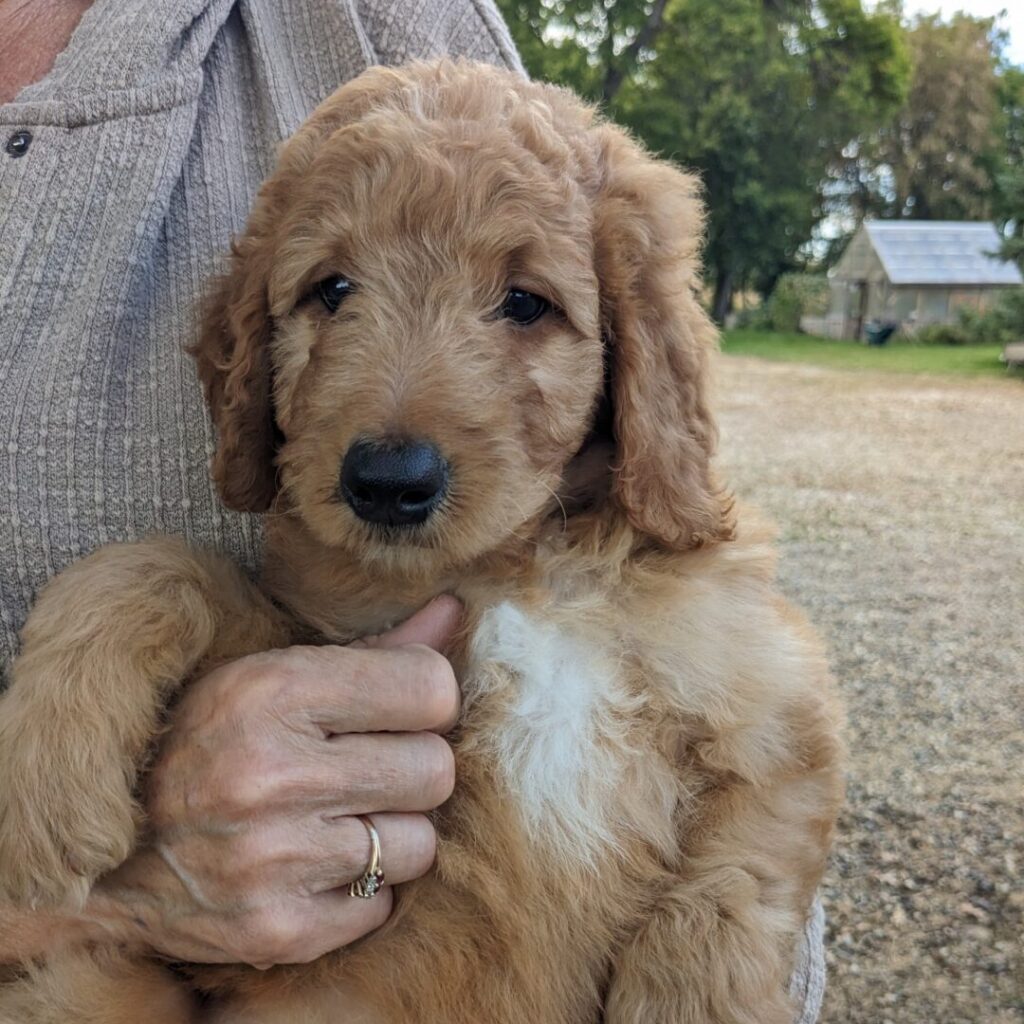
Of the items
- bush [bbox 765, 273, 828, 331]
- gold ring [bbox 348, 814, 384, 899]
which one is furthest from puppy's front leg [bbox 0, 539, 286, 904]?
bush [bbox 765, 273, 828, 331]

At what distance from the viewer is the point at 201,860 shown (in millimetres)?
1967

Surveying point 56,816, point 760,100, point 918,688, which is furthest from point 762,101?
point 56,816

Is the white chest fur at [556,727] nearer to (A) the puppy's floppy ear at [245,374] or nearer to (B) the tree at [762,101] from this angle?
(A) the puppy's floppy ear at [245,374]

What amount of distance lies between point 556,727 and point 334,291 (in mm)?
961

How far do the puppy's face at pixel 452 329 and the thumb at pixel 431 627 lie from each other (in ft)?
0.41

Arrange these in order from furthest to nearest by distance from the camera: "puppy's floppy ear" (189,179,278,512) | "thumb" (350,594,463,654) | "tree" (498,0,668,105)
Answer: "tree" (498,0,668,105) → "puppy's floppy ear" (189,179,278,512) → "thumb" (350,594,463,654)

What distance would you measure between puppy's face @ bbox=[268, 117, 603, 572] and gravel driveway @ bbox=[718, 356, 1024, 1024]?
2.97 meters

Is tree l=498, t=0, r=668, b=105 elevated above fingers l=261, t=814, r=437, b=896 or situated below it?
above

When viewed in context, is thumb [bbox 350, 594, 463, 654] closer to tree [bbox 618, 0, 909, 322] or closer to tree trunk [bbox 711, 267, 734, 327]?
tree [bbox 618, 0, 909, 322]

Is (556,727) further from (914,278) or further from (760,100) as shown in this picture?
(760,100)

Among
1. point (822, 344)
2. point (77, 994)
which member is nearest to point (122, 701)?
point (77, 994)

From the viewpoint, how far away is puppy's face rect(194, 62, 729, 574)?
196 cm

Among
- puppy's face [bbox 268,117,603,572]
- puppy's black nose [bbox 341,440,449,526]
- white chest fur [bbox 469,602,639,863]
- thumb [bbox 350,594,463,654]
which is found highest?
puppy's face [bbox 268,117,603,572]

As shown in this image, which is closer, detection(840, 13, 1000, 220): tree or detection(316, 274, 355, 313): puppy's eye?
detection(316, 274, 355, 313): puppy's eye
